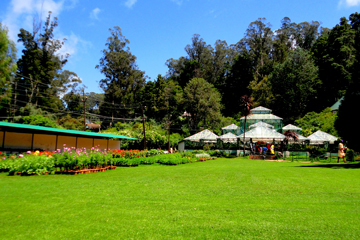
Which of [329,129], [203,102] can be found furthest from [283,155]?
[203,102]

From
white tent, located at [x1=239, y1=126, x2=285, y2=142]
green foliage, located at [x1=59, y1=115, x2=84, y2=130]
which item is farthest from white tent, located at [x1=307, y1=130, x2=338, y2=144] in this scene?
green foliage, located at [x1=59, y1=115, x2=84, y2=130]

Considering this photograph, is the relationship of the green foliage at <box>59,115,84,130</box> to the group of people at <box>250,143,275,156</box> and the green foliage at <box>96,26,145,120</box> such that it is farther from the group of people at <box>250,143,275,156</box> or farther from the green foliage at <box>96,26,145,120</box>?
the group of people at <box>250,143,275,156</box>

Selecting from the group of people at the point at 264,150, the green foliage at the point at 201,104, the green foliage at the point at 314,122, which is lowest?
the group of people at the point at 264,150

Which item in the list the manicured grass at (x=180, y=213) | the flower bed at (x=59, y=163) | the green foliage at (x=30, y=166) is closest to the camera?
the manicured grass at (x=180, y=213)

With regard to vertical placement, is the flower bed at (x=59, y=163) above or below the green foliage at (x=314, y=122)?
below

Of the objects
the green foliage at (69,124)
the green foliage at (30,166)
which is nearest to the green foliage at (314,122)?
the green foliage at (30,166)

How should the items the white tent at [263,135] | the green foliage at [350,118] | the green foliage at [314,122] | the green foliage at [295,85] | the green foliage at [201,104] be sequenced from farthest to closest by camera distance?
the green foliage at [295,85] < the green foliage at [201,104] < the green foliage at [314,122] < the white tent at [263,135] < the green foliage at [350,118]

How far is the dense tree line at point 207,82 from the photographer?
49.7 meters

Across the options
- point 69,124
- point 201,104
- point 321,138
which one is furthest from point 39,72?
point 321,138

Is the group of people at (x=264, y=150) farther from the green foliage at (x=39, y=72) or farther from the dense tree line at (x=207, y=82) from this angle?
the green foliage at (x=39, y=72)

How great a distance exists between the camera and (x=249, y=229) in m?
4.50

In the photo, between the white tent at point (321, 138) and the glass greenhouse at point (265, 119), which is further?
the glass greenhouse at point (265, 119)

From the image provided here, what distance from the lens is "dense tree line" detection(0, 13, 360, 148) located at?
49688 millimetres

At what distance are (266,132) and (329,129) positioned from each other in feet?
41.0
